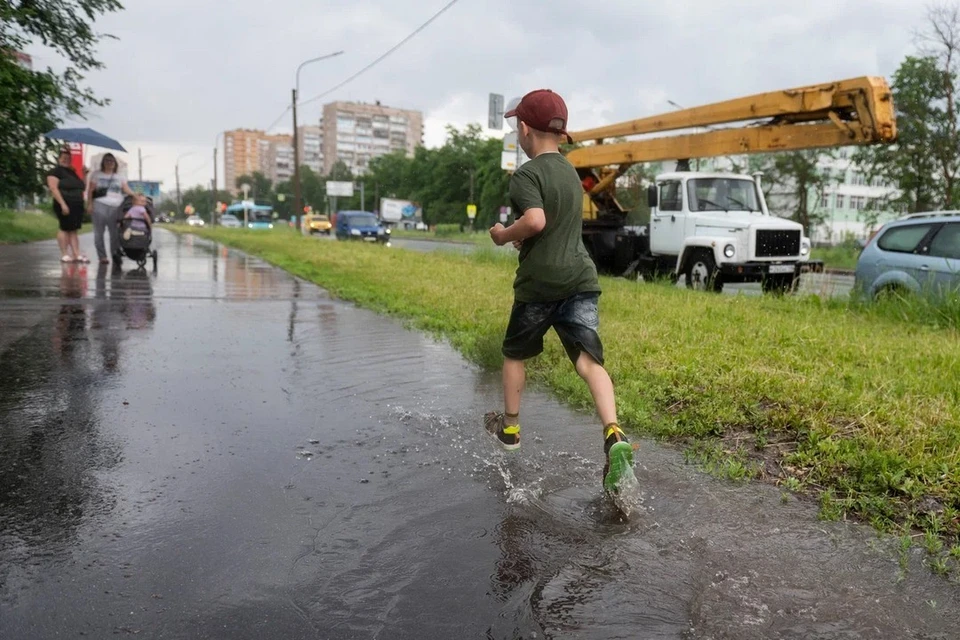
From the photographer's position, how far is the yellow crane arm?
11664 mm

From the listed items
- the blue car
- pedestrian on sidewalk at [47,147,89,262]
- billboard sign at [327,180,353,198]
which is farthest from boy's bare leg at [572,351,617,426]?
billboard sign at [327,180,353,198]

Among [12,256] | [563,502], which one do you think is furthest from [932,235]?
[12,256]

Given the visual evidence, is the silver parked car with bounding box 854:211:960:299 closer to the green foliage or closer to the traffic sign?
the traffic sign

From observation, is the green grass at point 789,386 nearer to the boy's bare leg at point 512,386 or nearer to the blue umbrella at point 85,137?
the boy's bare leg at point 512,386

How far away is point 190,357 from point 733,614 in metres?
5.11

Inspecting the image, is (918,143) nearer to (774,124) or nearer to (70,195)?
(774,124)

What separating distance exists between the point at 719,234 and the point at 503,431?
1095 centimetres

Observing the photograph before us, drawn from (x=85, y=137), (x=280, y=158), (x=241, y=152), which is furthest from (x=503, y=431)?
(x=241, y=152)

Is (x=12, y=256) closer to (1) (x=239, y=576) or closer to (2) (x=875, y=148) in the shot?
(1) (x=239, y=576)

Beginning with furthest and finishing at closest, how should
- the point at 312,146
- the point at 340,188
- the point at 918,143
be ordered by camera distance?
the point at 312,146
the point at 340,188
the point at 918,143

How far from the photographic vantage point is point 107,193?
1368 cm

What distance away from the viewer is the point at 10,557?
267cm

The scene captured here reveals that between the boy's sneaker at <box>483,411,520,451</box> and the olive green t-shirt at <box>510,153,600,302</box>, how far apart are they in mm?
695

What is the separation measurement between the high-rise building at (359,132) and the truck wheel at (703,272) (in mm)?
120986
